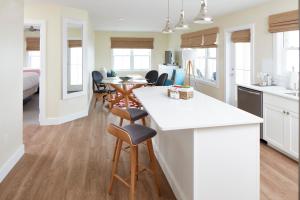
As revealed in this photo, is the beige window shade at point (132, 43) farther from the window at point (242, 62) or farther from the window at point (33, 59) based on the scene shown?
the window at point (242, 62)

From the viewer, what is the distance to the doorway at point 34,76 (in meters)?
5.26

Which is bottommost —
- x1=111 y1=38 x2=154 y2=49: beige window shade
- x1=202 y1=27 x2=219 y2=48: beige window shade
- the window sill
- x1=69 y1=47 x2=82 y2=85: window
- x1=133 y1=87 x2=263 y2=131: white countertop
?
x1=133 y1=87 x2=263 y2=131: white countertop

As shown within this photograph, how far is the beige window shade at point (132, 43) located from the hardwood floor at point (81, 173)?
6.50 metres

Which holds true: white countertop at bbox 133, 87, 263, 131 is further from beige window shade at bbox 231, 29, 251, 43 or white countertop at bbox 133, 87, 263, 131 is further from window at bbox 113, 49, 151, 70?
window at bbox 113, 49, 151, 70

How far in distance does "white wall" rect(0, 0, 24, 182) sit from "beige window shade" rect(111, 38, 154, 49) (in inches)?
277

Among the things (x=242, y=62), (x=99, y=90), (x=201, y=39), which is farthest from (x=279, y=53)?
(x=99, y=90)

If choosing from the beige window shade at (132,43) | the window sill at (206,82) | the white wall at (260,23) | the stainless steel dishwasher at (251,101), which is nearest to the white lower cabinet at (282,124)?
the stainless steel dishwasher at (251,101)

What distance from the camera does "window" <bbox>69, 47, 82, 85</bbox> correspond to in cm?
586

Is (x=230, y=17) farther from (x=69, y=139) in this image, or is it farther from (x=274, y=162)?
(x=69, y=139)

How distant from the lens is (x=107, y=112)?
22.1 feet

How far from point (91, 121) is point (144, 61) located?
5.85 m

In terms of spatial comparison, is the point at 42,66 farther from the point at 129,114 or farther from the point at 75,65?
the point at 129,114

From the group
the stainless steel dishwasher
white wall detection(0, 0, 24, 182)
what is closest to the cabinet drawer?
the stainless steel dishwasher

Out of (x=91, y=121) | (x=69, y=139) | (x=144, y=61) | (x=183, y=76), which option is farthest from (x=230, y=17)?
(x=144, y=61)
